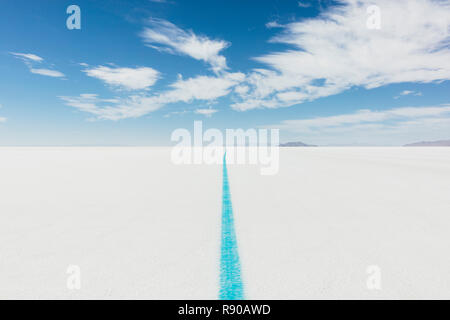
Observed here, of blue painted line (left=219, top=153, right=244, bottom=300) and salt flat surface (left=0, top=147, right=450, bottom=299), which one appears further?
salt flat surface (left=0, top=147, right=450, bottom=299)

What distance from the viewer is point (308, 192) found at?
871 centimetres

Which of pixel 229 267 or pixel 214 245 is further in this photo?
pixel 214 245

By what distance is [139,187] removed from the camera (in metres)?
9.78

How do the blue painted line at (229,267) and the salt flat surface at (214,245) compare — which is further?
the salt flat surface at (214,245)
